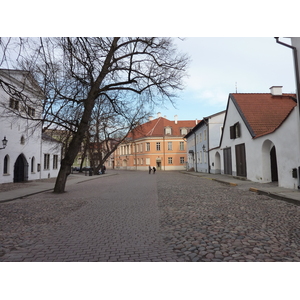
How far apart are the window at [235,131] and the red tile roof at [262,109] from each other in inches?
54.7

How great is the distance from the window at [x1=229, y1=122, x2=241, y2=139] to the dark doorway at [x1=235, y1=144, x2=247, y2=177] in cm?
89

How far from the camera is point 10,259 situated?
406 centimetres

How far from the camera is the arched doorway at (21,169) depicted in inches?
904

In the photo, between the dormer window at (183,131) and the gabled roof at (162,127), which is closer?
the gabled roof at (162,127)

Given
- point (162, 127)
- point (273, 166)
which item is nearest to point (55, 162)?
point (273, 166)

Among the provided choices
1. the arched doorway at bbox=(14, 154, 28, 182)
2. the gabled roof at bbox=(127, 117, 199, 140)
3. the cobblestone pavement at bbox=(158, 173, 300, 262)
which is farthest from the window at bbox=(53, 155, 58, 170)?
the gabled roof at bbox=(127, 117, 199, 140)

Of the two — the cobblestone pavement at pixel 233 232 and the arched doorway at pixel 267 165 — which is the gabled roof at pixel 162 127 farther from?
the cobblestone pavement at pixel 233 232

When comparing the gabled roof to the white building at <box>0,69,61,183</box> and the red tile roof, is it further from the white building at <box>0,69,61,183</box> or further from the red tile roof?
the red tile roof

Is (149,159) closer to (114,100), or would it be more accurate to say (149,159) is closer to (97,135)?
(97,135)

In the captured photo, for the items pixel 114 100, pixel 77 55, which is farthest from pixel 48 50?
pixel 114 100

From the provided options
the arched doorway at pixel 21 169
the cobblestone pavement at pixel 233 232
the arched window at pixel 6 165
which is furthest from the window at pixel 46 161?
the cobblestone pavement at pixel 233 232

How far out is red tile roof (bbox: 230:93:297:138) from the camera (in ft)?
63.5

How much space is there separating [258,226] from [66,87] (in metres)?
8.36
